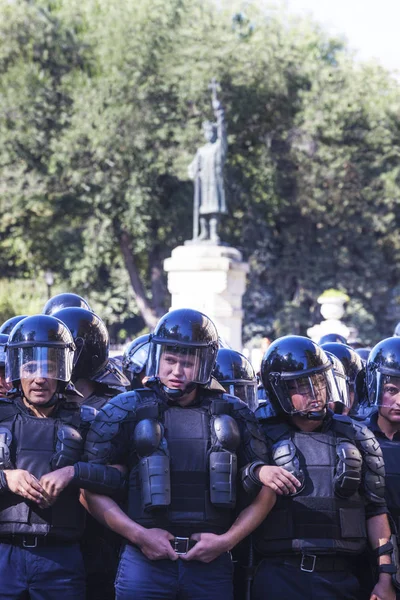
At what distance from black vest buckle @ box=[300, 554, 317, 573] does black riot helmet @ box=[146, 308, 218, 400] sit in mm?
848

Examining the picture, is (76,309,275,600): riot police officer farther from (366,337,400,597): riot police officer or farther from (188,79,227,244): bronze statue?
(188,79,227,244): bronze statue

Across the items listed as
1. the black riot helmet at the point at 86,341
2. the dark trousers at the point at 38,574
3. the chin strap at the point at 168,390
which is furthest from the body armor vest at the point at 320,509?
the black riot helmet at the point at 86,341

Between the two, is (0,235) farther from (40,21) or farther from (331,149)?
(331,149)

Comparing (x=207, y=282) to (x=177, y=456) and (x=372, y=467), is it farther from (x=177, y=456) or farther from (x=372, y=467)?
(x=177, y=456)

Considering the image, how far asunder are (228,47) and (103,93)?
13.3ft

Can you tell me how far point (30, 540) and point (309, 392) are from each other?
4.41 ft

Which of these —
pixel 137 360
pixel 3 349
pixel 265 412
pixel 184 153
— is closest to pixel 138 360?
pixel 137 360

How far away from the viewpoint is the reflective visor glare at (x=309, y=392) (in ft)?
14.8

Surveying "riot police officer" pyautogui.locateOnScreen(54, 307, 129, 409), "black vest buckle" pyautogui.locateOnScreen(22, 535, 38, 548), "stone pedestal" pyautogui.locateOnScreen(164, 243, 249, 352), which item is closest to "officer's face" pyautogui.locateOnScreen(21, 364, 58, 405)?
"black vest buckle" pyautogui.locateOnScreen(22, 535, 38, 548)

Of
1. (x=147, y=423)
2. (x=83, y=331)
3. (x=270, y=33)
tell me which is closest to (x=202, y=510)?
(x=147, y=423)

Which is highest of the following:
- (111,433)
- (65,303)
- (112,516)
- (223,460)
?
(65,303)

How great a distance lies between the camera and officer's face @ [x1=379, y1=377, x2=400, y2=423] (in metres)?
4.95

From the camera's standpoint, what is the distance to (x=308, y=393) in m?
4.56

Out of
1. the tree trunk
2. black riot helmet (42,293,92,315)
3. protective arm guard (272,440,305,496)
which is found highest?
the tree trunk
